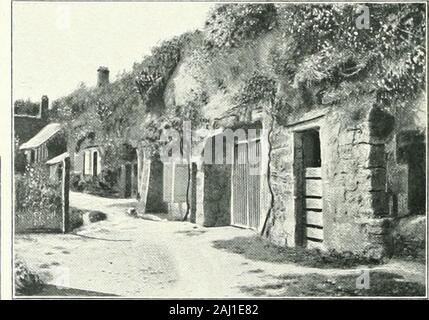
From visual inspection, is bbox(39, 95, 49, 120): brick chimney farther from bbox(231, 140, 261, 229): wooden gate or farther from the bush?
bbox(231, 140, 261, 229): wooden gate

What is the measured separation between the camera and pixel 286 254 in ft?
19.1

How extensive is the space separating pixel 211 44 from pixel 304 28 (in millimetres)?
1006

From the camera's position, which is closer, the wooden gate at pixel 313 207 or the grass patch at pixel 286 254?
the grass patch at pixel 286 254

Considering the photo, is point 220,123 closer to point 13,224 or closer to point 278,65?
point 278,65

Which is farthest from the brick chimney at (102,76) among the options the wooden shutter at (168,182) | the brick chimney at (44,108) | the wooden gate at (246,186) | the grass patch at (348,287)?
the grass patch at (348,287)

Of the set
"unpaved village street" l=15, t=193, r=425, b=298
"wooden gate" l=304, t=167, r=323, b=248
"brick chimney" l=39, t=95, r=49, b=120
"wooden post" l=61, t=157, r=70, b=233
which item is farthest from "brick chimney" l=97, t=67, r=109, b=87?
"wooden gate" l=304, t=167, r=323, b=248

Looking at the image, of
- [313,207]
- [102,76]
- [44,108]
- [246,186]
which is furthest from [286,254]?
[44,108]

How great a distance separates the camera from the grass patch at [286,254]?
5645 mm

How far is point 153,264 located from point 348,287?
80.7 inches

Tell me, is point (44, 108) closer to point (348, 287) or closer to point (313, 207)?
point (313, 207)

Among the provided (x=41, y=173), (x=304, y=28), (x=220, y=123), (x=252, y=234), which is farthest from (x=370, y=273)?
(x=41, y=173)

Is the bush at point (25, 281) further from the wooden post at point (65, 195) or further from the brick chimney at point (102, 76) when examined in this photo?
the brick chimney at point (102, 76)

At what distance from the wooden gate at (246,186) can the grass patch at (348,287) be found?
30.8 inches

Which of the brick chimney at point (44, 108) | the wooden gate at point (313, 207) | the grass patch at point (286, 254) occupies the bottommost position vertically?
the grass patch at point (286, 254)
